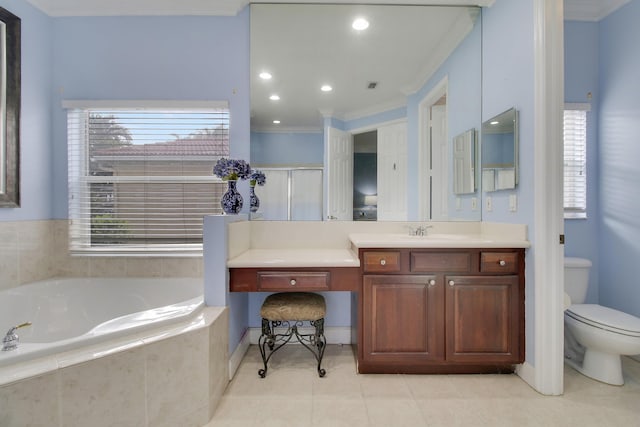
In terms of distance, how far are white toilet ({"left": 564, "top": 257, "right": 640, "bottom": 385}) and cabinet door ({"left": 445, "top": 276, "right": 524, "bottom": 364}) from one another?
41 centimetres

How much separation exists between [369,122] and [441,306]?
147 cm

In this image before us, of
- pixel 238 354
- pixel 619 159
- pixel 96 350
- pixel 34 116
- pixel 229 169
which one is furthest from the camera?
pixel 619 159

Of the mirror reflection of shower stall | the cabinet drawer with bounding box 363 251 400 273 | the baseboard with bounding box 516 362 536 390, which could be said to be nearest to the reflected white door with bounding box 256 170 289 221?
the mirror reflection of shower stall

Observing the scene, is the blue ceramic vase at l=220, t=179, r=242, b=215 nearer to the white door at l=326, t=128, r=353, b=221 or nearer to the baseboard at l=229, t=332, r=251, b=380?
the white door at l=326, t=128, r=353, b=221

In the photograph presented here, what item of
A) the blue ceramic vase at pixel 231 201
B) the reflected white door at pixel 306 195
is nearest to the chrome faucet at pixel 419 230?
Answer: the reflected white door at pixel 306 195

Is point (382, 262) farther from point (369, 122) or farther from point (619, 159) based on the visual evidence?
point (619, 159)

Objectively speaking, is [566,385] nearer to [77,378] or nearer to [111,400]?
[111,400]

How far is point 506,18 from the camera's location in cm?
200

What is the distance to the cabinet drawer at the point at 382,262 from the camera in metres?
1.87

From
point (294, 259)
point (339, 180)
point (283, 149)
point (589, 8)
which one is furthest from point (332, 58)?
point (589, 8)

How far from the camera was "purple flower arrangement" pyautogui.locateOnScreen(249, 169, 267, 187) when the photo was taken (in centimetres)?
225

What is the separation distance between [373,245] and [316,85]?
139 cm

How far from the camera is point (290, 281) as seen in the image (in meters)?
1.83

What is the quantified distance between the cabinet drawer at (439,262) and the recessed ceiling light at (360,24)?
68.5 inches
